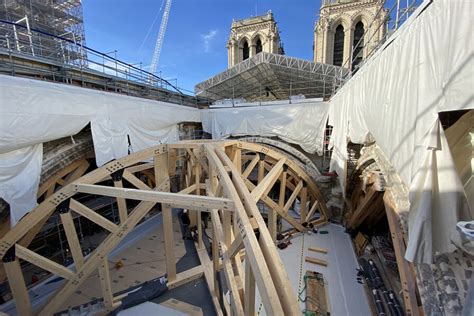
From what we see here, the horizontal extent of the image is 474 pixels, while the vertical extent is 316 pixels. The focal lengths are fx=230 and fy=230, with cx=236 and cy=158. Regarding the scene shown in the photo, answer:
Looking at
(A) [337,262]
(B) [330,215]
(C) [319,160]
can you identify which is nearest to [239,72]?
(C) [319,160]

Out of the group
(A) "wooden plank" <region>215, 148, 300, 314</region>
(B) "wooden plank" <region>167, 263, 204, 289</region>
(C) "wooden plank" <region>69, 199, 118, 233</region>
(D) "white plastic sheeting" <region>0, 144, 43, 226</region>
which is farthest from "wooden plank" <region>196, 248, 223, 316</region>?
(D) "white plastic sheeting" <region>0, 144, 43, 226</region>

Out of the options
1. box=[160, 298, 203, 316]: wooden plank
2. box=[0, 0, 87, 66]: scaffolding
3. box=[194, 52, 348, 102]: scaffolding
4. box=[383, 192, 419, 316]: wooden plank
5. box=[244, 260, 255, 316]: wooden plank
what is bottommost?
box=[160, 298, 203, 316]: wooden plank

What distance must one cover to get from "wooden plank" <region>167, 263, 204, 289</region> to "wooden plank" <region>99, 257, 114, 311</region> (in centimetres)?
115

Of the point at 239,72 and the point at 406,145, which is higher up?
the point at 239,72

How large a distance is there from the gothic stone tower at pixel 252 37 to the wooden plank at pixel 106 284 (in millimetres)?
20000

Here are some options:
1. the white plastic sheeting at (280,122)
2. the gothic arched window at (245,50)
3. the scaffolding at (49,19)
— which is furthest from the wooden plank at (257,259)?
the gothic arched window at (245,50)

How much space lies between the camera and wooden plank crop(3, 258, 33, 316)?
3803mm

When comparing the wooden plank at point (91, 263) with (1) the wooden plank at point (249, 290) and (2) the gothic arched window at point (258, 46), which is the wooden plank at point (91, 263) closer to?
(1) the wooden plank at point (249, 290)

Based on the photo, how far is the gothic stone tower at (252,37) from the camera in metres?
20.4

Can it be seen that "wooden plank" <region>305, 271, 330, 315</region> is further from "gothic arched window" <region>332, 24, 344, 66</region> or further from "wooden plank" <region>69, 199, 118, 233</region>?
"gothic arched window" <region>332, 24, 344, 66</region>

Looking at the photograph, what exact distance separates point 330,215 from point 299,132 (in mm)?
3913

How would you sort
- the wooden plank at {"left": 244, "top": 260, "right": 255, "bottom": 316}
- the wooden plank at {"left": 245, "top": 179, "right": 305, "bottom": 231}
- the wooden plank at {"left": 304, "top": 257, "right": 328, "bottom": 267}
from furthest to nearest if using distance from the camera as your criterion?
1. the wooden plank at {"left": 245, "top": 179, "right": 305, "bottom": 231}
2. the wooden plank at {"left": 304, "top": 257, "right": 328, "bottom": 267}
3. the wooden plank at {"left": 244, "top": 260, "right": 255, "bottom": 316}

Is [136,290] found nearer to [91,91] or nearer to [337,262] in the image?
[337,262]

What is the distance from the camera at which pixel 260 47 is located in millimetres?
21688
